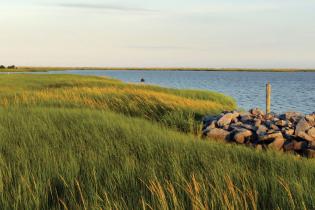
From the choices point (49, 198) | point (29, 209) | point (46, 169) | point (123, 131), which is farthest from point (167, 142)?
point (29, 209)

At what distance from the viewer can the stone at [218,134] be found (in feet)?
37.5

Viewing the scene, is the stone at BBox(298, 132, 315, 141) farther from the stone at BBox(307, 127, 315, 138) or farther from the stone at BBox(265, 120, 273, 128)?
the stone at BBox(265, 120, 273, 128)

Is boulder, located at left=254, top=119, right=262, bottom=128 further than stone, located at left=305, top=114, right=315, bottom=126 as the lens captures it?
No

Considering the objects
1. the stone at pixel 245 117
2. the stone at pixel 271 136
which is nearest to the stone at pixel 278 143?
the stone at pixel 271 136

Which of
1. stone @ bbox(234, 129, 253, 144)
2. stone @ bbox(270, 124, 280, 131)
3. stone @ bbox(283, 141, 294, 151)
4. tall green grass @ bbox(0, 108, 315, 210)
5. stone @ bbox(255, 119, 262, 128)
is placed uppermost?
tall green grass @ bbox(0, 108, 315, 210)

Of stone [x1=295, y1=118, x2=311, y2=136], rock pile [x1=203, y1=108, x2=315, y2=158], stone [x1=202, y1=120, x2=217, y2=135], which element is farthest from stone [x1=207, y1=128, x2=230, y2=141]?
stone [x1=295, y1=118, x2=311, y2=136]

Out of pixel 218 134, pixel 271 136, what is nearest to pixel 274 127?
pixel 271 136

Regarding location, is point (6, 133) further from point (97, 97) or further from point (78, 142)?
point (97, 97)

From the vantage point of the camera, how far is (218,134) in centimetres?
1145

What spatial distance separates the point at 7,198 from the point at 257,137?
8.66 meters

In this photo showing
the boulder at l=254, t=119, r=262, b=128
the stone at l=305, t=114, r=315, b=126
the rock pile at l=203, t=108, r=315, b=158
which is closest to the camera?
the rock pile at l=203, t=108, r=315, b=158

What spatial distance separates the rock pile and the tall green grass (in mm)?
3308

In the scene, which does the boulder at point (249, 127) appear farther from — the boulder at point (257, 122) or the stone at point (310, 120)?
the stone at point (310, 120)

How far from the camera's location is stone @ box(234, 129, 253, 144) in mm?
11289
